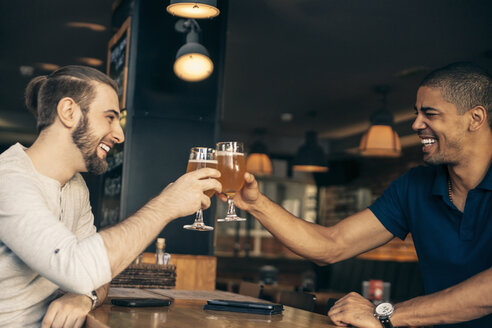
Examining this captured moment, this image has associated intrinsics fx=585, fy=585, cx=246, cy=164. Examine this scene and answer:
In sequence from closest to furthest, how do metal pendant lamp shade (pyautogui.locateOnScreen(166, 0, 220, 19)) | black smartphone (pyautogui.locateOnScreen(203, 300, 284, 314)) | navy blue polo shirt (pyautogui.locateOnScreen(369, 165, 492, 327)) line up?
black smartphone (pyautogui.locateOnScreen(203, 300, 284, 314))
navy blue polo shirt (pyautogui.locateOnScreen(369, 165, 492, 327))
metal pendant lamp shade (pyautogui.locateOnScreen(166, 0, 220, 19))

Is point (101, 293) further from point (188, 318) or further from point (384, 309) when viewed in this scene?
point (384, 309)

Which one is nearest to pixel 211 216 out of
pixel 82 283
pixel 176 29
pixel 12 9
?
pixel 176 29

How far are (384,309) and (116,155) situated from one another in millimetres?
2800

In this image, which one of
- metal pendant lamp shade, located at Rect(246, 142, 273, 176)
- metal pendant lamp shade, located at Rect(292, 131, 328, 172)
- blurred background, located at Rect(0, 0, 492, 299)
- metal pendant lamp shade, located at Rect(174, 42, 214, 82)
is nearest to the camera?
metal pendant lamp shade, located at Rect(174, 42, 214, 82)

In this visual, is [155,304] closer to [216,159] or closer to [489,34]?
[216,159]

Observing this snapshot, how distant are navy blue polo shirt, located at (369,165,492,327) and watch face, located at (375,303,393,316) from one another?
15.3 inches

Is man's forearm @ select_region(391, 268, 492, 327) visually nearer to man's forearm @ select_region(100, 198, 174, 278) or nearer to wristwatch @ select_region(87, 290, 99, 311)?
man's forearm @ select_region(100, 198, 174, 278)

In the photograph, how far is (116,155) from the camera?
4164 mm

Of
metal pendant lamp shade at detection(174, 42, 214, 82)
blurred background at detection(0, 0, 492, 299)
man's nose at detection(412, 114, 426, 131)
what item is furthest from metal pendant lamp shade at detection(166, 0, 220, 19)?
man's nose at detection(412, 114, 426, 131)

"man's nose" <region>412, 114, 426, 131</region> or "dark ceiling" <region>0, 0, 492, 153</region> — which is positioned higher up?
"dark ceiling" <region>0, 0, 492, 153</region>

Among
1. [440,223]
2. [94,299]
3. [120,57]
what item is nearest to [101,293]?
[94,299]

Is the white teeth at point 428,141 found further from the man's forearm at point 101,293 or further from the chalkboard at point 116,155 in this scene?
the chalkboard at point 116,155

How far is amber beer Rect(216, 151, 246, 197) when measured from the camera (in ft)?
5.83

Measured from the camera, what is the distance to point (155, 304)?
75.0 inches
